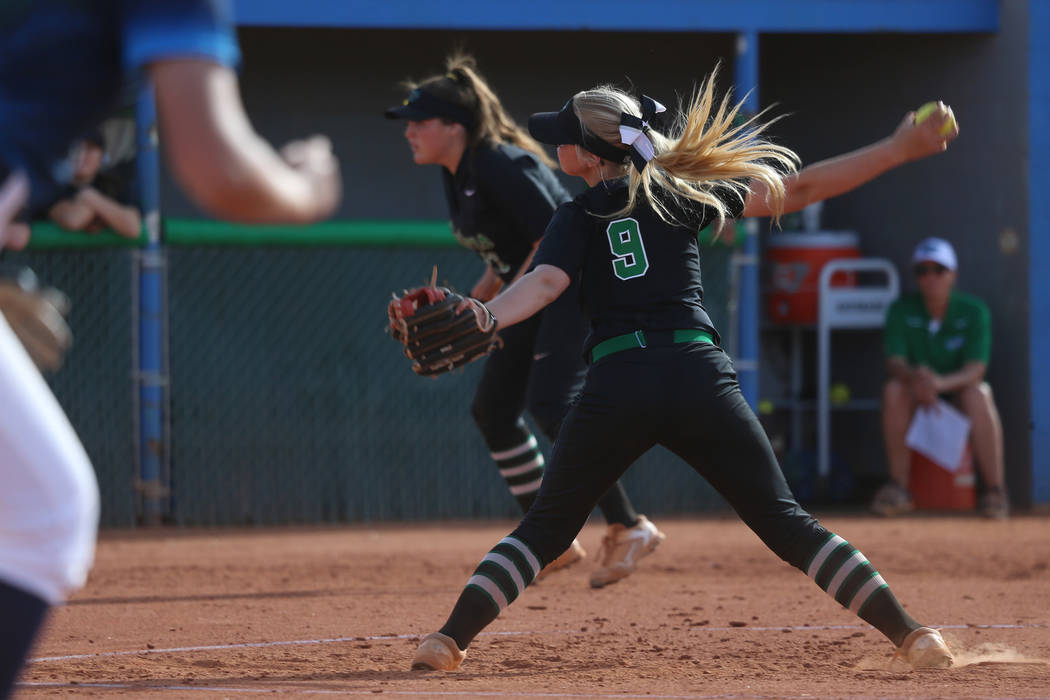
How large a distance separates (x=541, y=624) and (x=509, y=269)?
1.58 m

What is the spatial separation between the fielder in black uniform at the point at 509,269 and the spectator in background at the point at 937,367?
4.48 meters

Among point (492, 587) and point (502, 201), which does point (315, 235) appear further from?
point (492, 587)

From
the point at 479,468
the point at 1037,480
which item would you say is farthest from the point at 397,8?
the point at 1037,480

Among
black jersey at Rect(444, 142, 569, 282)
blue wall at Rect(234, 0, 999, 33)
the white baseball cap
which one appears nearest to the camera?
black jersey at Rect(444, 142, 569, 282)

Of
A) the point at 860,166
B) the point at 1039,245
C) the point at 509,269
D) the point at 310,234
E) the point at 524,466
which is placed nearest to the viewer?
the point at 860,166

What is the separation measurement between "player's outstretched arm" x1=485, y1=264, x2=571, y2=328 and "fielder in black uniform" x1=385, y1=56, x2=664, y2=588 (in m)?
1.70

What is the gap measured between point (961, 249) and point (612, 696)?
8013mm

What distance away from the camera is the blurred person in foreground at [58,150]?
214 cm

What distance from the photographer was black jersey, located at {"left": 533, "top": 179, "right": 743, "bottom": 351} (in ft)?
14.4

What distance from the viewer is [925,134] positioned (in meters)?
4.62

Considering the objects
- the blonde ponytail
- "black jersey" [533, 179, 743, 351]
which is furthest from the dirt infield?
the blonde ponytail

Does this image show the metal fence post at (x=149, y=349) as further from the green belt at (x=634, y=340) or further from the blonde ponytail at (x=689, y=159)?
the green belt at (x=634, y=340)

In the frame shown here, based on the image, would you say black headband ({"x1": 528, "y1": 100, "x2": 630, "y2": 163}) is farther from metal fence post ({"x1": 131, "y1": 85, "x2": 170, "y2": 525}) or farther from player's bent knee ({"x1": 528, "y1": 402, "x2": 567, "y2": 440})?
metal fence post ({"x1": 131, "y1": 85, "x2": 170, "y2": 525})

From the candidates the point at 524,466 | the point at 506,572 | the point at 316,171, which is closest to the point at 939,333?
the point at 524,466
